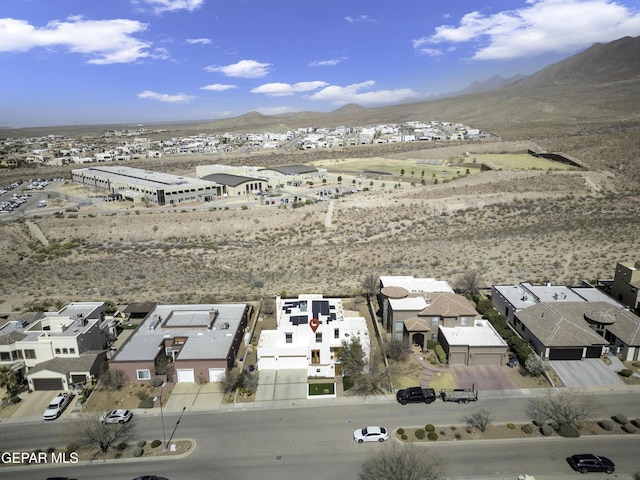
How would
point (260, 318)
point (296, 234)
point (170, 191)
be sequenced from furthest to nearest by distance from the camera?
point (170, 191) < point (296, 234) < point (260, 318)

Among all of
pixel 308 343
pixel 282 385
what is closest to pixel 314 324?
pixel 308 343

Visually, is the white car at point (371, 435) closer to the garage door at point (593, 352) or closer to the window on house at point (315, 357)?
the window on house at point (315, 357)

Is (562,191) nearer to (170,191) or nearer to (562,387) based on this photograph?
(562,387)

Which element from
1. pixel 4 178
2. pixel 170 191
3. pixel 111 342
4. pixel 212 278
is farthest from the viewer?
pixel 4 178

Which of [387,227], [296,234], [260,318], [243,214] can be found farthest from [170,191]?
[260,318]

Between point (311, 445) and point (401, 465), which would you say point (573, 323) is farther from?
point (311, 445)

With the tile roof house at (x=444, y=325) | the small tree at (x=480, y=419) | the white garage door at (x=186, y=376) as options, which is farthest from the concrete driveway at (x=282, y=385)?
the small tree at (x=480, y=419)
